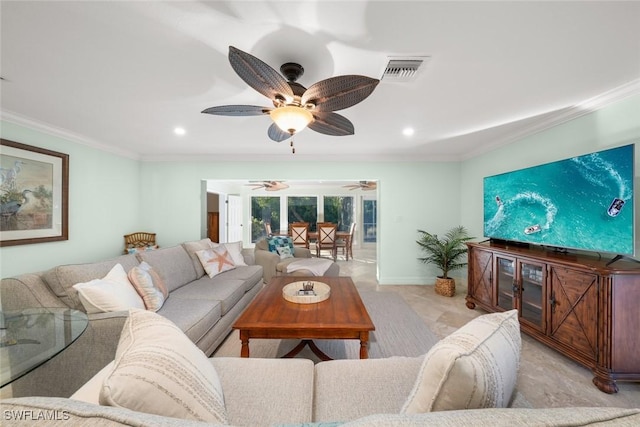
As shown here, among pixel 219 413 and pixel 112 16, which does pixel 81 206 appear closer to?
pixel 112 16

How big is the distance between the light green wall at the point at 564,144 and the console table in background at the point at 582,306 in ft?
1.67

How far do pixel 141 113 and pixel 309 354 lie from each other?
2.81 m

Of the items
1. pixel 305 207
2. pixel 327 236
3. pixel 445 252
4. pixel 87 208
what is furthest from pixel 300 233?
pixel 87 208

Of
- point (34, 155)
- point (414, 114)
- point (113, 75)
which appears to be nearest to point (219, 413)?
point (113, 75)

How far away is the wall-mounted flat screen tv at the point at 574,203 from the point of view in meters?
1.76

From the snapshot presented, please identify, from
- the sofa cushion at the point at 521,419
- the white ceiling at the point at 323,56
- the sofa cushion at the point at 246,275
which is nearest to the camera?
A: the sofa cushion at the point at 521,419

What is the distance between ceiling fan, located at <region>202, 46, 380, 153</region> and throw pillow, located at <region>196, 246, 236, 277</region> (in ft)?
6.47

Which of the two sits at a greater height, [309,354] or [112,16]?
[112,16]

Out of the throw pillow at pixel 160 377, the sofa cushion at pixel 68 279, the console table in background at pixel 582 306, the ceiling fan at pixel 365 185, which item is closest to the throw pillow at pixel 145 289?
the sofa cushion at pixel 68 279

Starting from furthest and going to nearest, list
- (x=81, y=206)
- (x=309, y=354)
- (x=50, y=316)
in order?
(x=81, y=206) → (x=309, y=354) → (x=50, y=316)

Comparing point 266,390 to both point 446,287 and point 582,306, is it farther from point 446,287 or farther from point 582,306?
point 446,287

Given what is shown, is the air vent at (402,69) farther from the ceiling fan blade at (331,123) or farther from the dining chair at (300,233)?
the dining chair at (300,233)

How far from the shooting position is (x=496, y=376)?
2.11 feet

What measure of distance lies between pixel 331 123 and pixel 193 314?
6.03 feet
